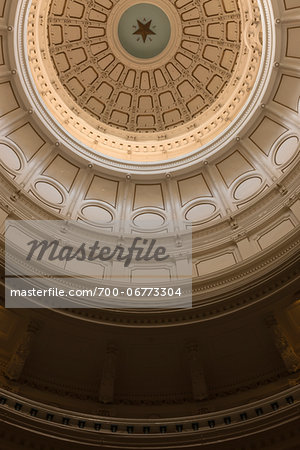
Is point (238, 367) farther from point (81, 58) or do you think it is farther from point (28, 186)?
point (81, 58)

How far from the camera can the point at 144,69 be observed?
23219 mm

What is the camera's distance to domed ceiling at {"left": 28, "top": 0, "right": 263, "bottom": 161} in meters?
20.2

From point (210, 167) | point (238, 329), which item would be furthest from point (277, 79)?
point (238, 329)

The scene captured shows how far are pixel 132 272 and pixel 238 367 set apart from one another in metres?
5.12
